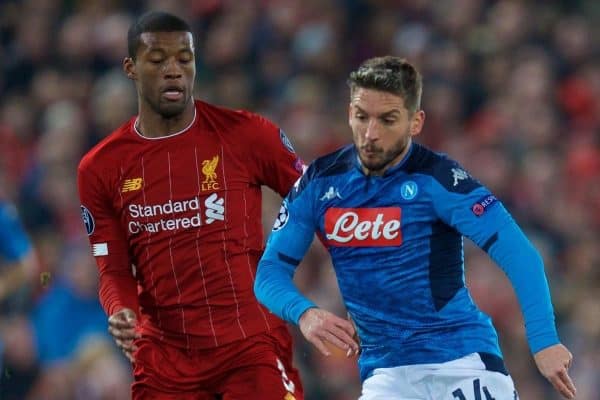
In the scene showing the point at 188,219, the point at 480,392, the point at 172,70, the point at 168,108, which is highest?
the point at 172,70

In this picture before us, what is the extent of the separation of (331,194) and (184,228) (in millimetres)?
772

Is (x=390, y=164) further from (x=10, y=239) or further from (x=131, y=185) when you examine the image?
(x=10, y=239)

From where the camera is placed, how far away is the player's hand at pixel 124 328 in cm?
602

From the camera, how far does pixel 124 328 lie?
602 cm

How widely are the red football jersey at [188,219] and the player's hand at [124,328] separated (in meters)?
0.17

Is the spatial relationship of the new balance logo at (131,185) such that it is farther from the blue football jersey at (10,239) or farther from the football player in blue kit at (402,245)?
the blue football jersey at (10,239)

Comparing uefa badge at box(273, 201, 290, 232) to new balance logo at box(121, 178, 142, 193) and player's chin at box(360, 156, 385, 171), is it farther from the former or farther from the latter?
new balance logo at box(121, 178, 142, 193)

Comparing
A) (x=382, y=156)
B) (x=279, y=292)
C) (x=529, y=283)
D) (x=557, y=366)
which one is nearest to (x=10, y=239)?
(x=279, y=292)

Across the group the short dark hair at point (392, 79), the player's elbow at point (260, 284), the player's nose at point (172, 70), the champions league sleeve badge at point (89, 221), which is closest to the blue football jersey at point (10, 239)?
the champions league sleeve badge at point (89, 221)

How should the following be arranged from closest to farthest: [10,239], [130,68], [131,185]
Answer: [131,185], [130,68], [10,239]

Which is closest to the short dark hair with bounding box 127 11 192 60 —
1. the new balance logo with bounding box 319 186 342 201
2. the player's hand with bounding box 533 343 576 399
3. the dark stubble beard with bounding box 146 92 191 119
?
the dark stubble beard with bounding box 146 92 191 119

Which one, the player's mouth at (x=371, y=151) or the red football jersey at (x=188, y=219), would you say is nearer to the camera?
the player's mouth at (x=371, y=151)

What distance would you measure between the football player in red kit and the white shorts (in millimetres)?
592

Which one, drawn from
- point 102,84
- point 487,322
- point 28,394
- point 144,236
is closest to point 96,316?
point 28,394
